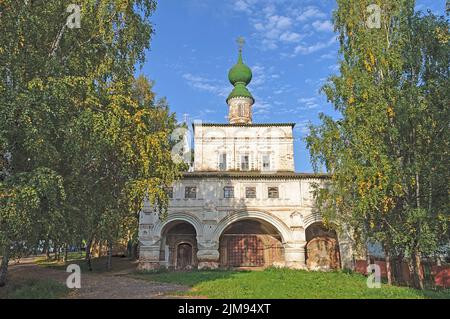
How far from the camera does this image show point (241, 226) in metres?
27.2

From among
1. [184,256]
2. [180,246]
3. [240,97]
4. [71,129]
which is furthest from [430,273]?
[240,97]

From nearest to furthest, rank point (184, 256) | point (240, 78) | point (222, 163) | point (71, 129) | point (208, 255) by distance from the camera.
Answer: point (71, 129) < point (208, 255) < point (184, 256) < point (222, 163) < point (240, 78)

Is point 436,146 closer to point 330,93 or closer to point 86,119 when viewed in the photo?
point 330,93

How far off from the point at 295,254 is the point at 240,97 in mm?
15713

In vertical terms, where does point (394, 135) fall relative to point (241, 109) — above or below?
below

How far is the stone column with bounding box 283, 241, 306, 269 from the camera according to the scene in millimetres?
24170

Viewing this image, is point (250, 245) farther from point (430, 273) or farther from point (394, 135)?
point (394, 135)

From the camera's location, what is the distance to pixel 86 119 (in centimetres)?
910

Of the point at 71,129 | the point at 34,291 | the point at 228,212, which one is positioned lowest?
the point at 34,291

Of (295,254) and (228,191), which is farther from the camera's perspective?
(228,191)

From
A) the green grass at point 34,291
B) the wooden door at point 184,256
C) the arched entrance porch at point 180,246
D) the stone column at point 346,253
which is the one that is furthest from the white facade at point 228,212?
the green grass at point 34,291

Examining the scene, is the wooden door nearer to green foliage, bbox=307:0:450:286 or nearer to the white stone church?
the white stone church

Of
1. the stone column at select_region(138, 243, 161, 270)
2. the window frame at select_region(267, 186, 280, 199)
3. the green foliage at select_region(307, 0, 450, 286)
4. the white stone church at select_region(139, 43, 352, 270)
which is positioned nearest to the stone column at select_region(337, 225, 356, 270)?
the white stone church at select_region(139, 43, 352, 270)

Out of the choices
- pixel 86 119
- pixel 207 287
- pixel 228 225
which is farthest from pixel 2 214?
pixel 228 225
